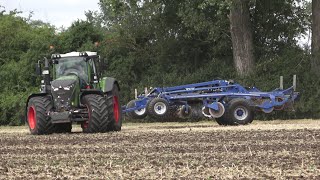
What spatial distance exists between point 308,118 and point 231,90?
22.8ft

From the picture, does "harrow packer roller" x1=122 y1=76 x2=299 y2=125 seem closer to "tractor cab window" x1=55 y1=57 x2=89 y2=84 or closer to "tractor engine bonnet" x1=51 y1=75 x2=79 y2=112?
"tractor cab window" x1=55 y1=57 x2=89 y2=84

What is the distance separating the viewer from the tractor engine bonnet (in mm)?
19406

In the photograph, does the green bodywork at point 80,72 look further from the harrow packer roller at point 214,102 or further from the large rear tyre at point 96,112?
the harrow packer roller at point 214,102

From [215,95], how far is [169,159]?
563 inches

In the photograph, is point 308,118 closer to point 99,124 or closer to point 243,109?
point 243,109

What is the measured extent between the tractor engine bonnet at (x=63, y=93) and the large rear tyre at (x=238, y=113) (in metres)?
6.84

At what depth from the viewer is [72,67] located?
2080 cm

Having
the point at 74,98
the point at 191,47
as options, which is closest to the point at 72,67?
the point at 74,98

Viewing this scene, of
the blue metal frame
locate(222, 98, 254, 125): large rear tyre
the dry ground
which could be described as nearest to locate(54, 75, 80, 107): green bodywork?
the dry ground

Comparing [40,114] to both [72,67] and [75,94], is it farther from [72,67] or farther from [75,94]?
[72,67]

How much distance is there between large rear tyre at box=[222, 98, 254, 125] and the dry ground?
8925mm

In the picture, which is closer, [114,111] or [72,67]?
[114,111]

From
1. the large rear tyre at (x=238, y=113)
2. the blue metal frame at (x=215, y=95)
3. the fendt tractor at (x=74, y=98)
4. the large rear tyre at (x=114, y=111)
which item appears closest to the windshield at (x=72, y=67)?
the fendt tractor at (x=74, y=98)

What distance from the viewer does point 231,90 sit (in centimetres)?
2542
